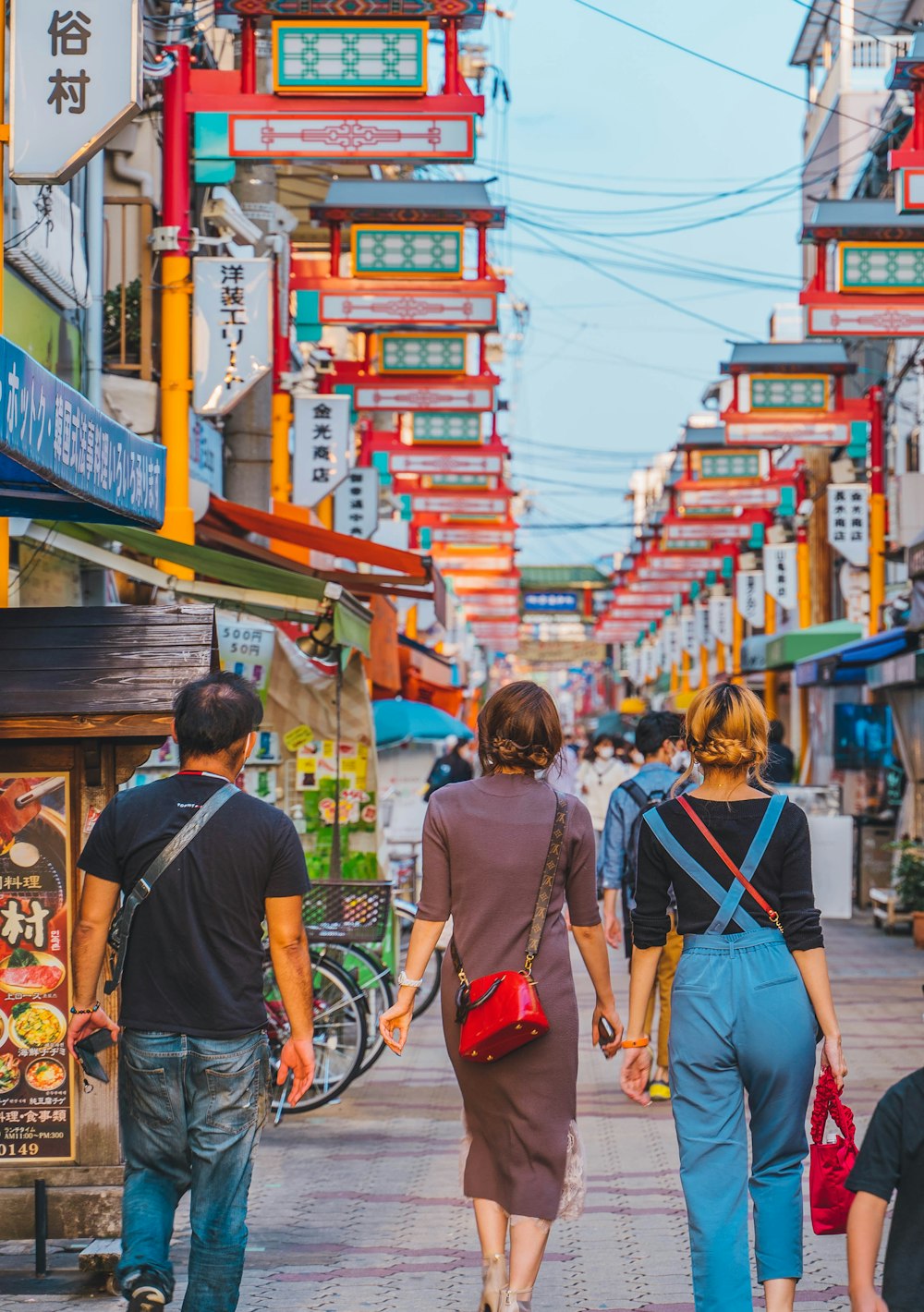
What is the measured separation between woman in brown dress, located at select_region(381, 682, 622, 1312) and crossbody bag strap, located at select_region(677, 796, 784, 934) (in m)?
0.32

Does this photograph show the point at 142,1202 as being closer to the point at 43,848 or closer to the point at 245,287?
the point at 43,848

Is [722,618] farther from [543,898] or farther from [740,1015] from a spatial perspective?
[740,1015]

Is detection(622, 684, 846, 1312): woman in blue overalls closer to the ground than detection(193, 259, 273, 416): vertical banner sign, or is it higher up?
closer to the ground

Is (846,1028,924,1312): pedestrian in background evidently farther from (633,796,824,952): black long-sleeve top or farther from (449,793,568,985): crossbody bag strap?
(449,793,568,985): crossbody bag strap

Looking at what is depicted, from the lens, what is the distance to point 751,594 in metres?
34.8

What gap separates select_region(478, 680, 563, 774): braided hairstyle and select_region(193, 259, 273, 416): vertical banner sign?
8.42m

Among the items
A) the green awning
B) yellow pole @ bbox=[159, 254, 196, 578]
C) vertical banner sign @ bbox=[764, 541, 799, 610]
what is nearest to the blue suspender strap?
yellow pole @ bbox=[159, 254, 196, 578]

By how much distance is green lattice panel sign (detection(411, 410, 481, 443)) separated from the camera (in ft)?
68.4

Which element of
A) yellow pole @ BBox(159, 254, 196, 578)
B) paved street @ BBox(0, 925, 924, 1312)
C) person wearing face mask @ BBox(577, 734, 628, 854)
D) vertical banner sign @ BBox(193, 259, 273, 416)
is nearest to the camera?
paved street @ BBox(0, 925, 924, 1312)

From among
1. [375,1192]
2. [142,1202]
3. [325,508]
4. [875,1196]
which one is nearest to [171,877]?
[142,1202]

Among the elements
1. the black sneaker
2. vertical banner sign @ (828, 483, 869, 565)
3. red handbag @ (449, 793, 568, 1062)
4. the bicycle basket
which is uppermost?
vertical banner sign @ (828, 483, 869, 565)

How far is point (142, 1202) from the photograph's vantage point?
4.54 meters

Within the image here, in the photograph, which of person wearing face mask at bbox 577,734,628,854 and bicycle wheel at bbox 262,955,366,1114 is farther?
person wearing face mask at bbox 577,734,628,854

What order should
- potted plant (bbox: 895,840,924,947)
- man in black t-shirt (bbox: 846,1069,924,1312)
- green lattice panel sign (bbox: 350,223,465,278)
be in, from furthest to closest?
potted plant (bbox: 895,840,924,947), green lattice panel sign (bbox: 350,223,465,278), man in black t-shirt (bbox: 846,1069,924,1312)
